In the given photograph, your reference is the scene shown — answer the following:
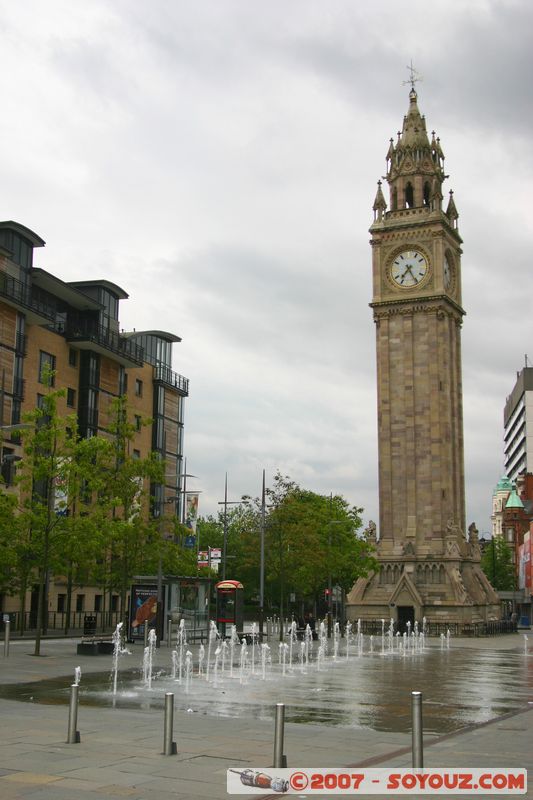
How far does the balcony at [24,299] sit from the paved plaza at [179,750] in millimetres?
42603

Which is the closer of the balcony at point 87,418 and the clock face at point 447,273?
the balcony at point 87,418

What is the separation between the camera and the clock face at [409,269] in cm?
7488

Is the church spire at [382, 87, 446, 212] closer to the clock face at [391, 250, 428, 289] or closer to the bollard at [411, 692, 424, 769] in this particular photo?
the clock face at [391, 250, 428, 289]

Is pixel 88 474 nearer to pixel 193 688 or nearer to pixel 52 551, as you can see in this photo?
pixel 52 551

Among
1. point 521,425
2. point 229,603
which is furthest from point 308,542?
point 521,425

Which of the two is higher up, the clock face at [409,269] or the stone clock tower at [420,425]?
the clock face at [409,269]

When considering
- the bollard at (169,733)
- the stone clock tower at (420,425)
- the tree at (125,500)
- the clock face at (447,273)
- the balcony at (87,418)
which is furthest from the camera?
the clock face at (447,273)

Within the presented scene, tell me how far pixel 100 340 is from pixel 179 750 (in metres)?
57.3

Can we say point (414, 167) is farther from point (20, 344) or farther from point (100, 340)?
point (20, 344)

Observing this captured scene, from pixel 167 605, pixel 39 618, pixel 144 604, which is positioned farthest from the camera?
pixel 167 605

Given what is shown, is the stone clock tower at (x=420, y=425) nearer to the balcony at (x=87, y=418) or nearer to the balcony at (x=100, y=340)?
the balcony at (x=100, y=340)

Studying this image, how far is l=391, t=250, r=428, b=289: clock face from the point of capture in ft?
246

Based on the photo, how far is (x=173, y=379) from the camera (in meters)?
86.7

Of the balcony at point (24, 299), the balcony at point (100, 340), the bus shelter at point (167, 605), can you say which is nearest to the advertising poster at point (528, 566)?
the balcony at point (100, 340)
